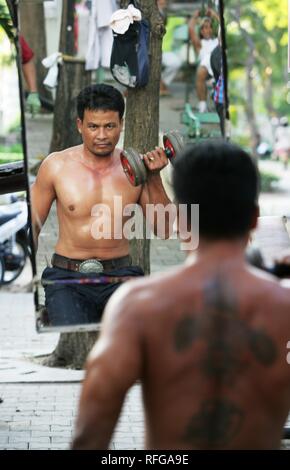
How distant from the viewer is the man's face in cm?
651

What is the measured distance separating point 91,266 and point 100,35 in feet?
6.25

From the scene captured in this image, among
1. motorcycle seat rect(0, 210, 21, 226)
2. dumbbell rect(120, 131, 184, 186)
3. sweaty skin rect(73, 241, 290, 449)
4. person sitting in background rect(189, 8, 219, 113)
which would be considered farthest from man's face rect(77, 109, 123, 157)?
motorcycle seat rect(0, 210, 21, 226)

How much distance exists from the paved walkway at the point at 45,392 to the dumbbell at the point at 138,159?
1.99ft

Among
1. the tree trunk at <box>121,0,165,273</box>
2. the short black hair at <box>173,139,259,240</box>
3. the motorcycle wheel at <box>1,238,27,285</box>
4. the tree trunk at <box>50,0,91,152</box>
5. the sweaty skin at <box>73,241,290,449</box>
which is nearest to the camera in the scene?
the sweaty skin at <box>73,241,290,449</box>

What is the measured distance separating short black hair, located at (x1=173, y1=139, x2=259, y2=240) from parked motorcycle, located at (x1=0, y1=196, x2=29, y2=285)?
401 inches

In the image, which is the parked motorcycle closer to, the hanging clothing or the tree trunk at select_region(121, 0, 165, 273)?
the hanging clothing

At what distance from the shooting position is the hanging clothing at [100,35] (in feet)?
24.2

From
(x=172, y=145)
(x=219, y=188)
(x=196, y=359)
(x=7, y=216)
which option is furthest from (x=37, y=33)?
(x=196, y=359)

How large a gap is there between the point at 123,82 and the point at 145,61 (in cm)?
19

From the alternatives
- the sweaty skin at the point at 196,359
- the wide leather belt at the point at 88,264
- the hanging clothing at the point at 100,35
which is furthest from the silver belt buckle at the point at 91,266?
the sweaty skin at the point at 196,359

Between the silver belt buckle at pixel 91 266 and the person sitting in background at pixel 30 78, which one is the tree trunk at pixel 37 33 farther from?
the silver belt buckle at pixel 91 266

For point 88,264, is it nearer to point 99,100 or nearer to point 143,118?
point 99,100

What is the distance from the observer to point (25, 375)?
8523mm

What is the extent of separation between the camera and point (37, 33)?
8.72 m
